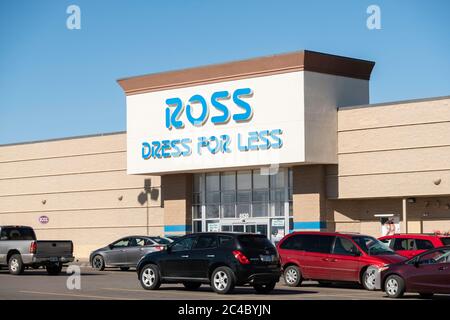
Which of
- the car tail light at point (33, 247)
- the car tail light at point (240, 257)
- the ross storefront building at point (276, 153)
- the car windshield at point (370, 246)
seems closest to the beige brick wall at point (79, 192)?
the ross storefront building at point (276, 153)

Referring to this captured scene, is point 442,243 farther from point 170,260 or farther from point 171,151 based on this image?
point 171,151

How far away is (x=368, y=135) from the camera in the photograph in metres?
41.2

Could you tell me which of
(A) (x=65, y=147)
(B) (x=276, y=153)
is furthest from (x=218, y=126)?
(A) (x=65, y=147)

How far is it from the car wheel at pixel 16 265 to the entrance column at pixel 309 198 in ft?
44.2

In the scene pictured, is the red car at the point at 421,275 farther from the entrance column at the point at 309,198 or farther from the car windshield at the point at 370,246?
the entrance column at the point at 309,198

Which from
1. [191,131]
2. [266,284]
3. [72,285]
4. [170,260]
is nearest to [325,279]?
[266,284]

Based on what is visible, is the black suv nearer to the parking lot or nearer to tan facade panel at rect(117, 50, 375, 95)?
the parking lot

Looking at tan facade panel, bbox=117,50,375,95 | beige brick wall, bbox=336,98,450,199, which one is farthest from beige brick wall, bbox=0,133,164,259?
beige brick wall, bbox=336,98,450,199

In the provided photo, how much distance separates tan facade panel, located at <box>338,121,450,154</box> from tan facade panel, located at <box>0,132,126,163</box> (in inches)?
561

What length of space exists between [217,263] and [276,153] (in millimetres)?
17095
